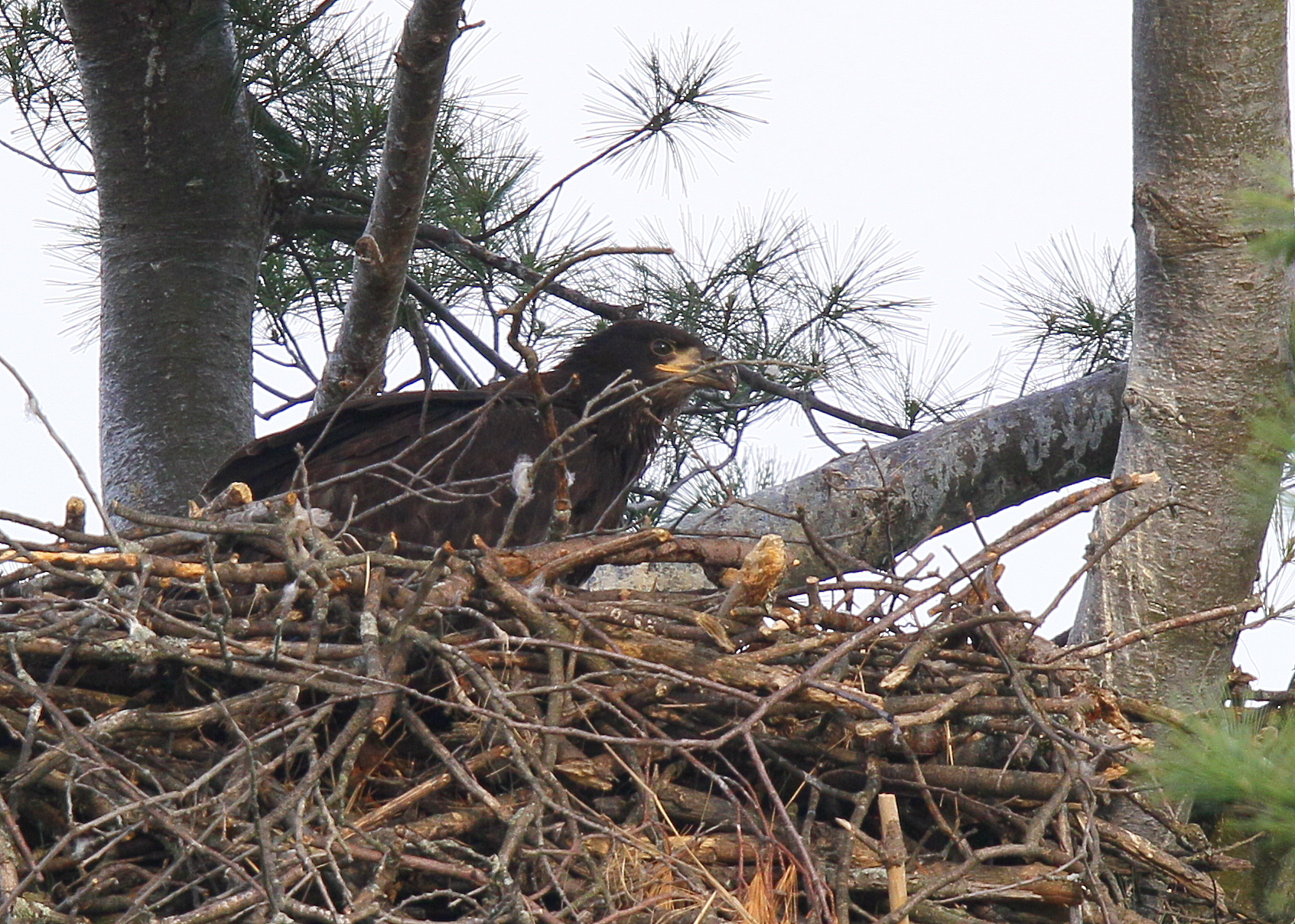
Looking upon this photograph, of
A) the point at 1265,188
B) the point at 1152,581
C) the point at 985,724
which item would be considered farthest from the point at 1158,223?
the point at 985,724

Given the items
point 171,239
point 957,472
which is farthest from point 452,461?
point 957,472

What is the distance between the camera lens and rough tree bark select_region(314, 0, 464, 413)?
4.04 m

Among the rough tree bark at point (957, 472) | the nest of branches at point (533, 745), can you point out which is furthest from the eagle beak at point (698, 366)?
the nest of branches at point (533, 745)

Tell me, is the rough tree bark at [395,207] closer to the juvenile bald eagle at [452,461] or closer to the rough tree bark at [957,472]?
the juvenile bald eagle at [452,461]

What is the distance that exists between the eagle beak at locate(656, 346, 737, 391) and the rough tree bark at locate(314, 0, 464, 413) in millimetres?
958

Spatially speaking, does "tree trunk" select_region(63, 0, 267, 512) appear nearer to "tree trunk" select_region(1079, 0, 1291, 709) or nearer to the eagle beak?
the eagle beak

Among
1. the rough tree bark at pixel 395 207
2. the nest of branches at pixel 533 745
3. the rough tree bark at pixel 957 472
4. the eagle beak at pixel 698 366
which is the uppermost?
the rough tree bark at pixel 395 207

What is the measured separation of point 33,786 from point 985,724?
6.26 feet

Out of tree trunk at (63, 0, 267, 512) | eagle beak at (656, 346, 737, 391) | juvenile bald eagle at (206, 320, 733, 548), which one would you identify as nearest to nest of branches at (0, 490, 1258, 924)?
juvenile bald eagle at (206, 320, 733, 548)

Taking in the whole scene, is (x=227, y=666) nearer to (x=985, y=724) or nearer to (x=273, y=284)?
(x=985, y=724)

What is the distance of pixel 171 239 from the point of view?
17.9 feet

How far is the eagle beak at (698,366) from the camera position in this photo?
5098 millimetres

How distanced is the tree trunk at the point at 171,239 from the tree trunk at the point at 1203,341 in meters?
2.97

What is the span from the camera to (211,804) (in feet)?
9.20
